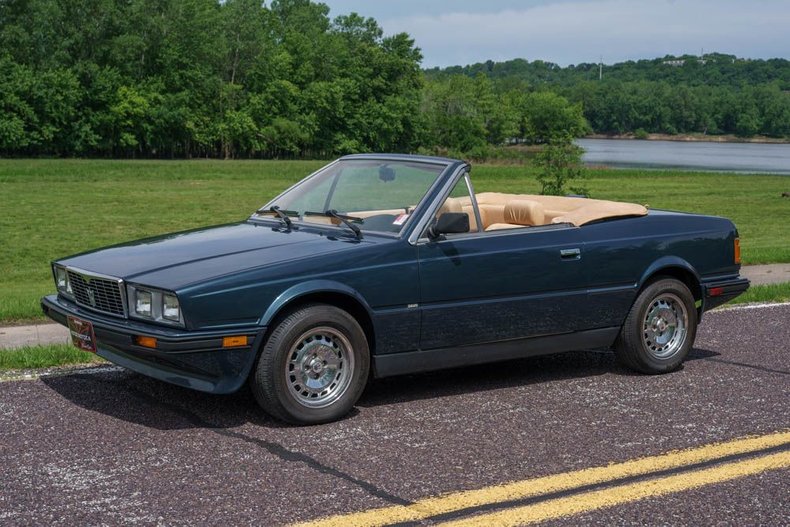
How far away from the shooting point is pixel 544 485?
4879 millimetres

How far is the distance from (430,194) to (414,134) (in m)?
102

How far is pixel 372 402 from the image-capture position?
6547 millimetres

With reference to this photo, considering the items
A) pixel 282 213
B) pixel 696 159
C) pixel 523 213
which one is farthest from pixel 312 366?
pixel 696 159

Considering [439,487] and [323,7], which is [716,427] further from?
[323,7]

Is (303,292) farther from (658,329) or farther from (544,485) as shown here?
(658,329)

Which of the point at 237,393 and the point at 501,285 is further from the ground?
the point at 501,285

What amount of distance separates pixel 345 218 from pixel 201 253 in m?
1.02

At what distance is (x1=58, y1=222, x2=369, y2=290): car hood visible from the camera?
5.80 m

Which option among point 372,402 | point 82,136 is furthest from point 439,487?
point 82,136

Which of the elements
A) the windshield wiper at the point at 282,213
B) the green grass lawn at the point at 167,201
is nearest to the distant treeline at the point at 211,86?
the green grass lawn at the point at 167,201

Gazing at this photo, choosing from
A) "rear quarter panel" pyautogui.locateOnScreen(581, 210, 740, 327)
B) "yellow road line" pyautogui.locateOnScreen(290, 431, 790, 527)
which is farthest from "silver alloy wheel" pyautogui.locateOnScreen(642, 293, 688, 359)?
"yellow road line" pyautogui.locateOnScreen(290, 431, 790, 527)

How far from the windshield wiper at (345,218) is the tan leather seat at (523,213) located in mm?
1111

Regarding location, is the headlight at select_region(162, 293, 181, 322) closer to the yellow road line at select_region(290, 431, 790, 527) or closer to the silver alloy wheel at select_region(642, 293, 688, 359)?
the yellow road line at select_region(290, 431, 790, 527)

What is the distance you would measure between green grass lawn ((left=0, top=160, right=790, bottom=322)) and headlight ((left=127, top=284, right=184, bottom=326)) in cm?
429
